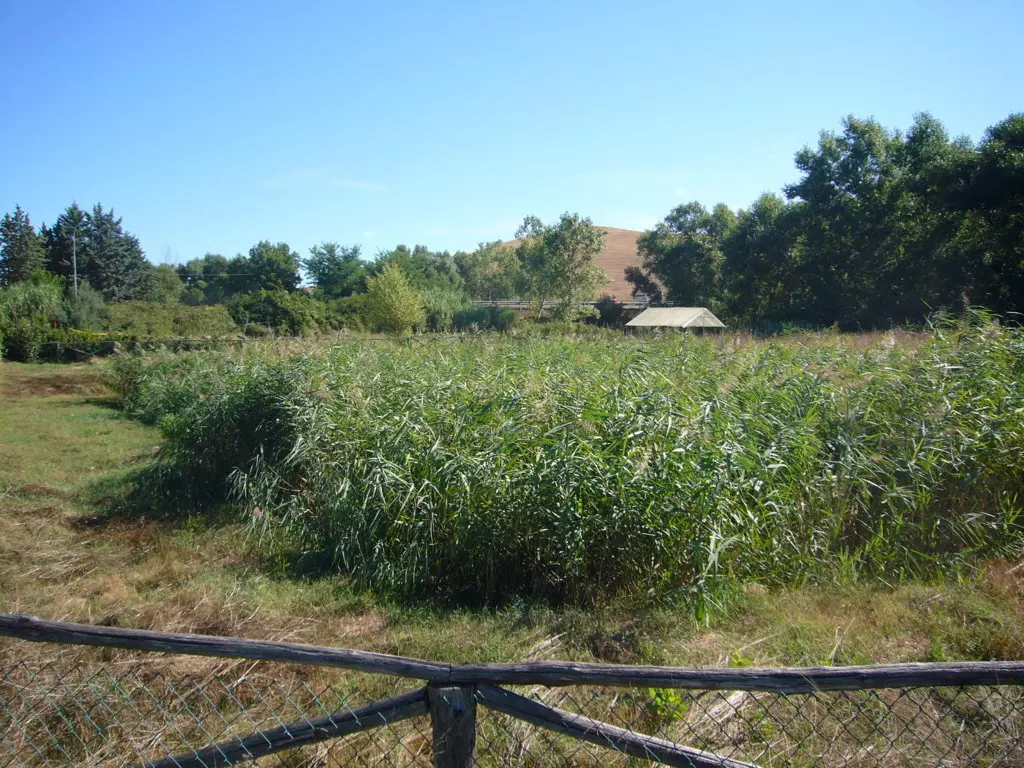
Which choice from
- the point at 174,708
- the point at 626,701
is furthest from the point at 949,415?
the point at 174,708

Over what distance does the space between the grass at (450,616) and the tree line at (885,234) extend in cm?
1825

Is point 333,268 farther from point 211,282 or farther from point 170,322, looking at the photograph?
point 170,322

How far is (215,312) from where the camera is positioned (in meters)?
27.7

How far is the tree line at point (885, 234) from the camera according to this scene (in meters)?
20.9

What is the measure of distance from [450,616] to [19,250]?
5471cm

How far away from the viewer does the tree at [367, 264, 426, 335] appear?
33.2 m

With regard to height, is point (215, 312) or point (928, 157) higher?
point (928, 157)

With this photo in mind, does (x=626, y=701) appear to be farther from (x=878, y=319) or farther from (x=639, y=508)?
(x=878, y=319)

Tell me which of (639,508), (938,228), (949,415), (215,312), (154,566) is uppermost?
(938,228)

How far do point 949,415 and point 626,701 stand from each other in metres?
4.09

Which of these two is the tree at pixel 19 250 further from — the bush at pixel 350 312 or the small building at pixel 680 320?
the small building at pixel 680 320

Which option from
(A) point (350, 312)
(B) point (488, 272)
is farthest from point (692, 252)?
(B) point (488, 272)

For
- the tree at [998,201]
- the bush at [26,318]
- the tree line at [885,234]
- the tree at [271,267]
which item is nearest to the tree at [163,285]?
the tree at [271,267]

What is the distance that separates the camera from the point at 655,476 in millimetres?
4535
